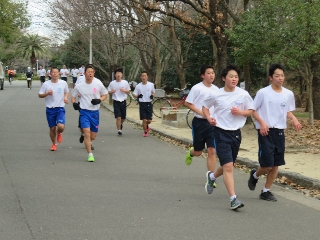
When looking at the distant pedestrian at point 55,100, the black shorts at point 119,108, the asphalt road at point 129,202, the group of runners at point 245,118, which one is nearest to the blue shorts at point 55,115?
the distant pedestrian at point 55,100

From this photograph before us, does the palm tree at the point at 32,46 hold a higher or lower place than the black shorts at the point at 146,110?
higher

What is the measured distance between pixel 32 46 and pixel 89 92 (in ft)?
278

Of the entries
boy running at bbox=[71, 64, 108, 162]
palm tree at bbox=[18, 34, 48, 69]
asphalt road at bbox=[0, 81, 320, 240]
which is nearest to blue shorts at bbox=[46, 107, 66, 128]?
asphalt road at bbox=[0, 81, 320, 240]

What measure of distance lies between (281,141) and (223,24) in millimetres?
10242

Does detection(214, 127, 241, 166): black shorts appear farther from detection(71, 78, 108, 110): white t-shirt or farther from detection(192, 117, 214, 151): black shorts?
detection(71, 78, 108, 110): white t-shirt

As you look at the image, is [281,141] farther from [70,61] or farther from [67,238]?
[70,61]

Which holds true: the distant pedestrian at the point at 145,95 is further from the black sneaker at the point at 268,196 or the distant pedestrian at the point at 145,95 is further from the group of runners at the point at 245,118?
the black sneaker at the point at 268,196

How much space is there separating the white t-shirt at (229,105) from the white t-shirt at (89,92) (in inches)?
179

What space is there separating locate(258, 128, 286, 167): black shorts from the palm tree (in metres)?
88.1

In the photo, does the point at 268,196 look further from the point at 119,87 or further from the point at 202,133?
the point at 119,87

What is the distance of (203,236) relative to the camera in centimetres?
606

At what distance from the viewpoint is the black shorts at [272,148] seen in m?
7.78

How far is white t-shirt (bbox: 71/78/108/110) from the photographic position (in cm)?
1167

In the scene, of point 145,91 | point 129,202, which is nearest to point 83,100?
point 129,202
